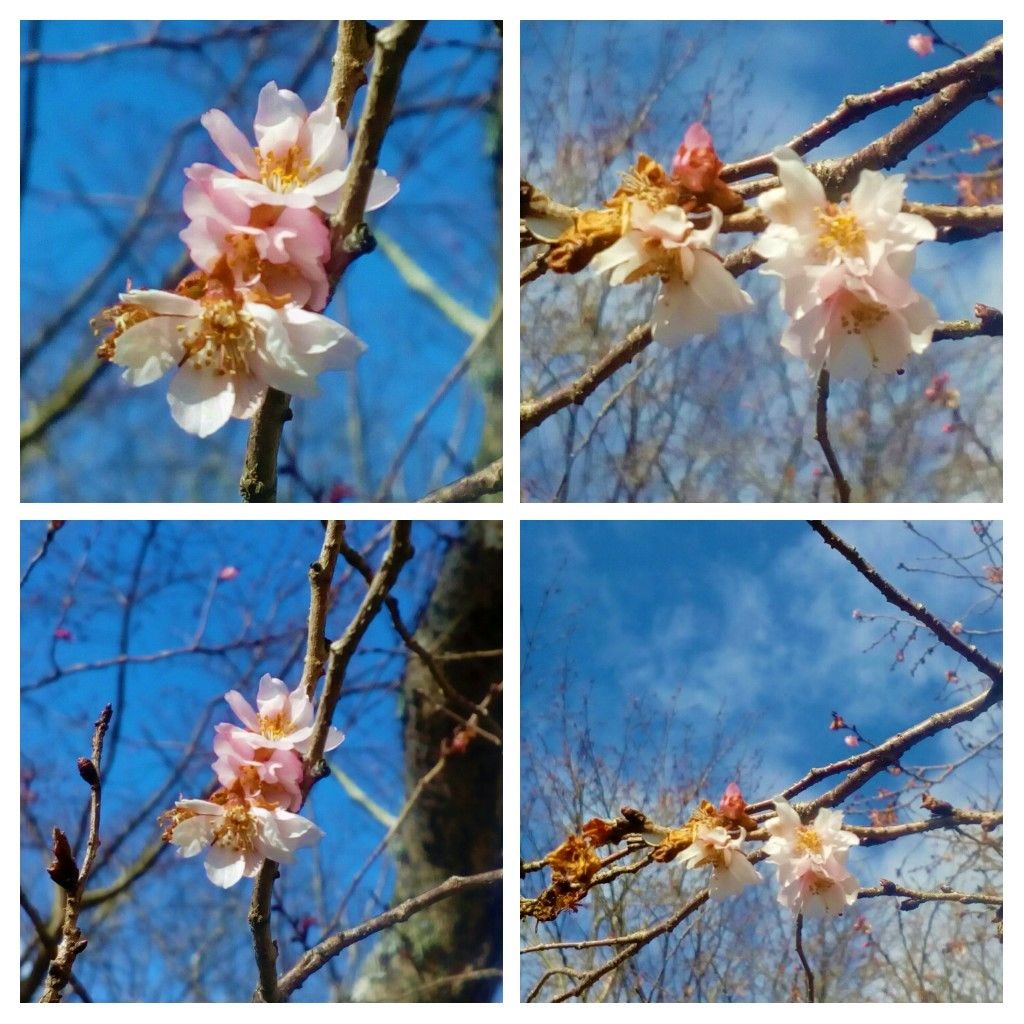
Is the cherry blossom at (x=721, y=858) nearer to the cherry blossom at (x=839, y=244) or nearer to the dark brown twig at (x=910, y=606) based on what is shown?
the dark brown twig at (x=910, y=606)

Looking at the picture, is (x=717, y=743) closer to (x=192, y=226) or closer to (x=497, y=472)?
(x=497, y=472)

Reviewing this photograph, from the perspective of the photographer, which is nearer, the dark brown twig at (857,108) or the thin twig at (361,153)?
the thin twig at (361,153)

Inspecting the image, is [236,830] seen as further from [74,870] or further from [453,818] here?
[453,818]

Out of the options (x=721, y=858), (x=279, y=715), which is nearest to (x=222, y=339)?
(x=279, y=715)

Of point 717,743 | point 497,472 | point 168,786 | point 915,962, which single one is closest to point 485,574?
point 497,472

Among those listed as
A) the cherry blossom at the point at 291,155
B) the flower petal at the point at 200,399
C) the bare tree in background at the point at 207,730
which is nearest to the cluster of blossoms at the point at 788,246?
the cherry blossom at the point at 291,155
